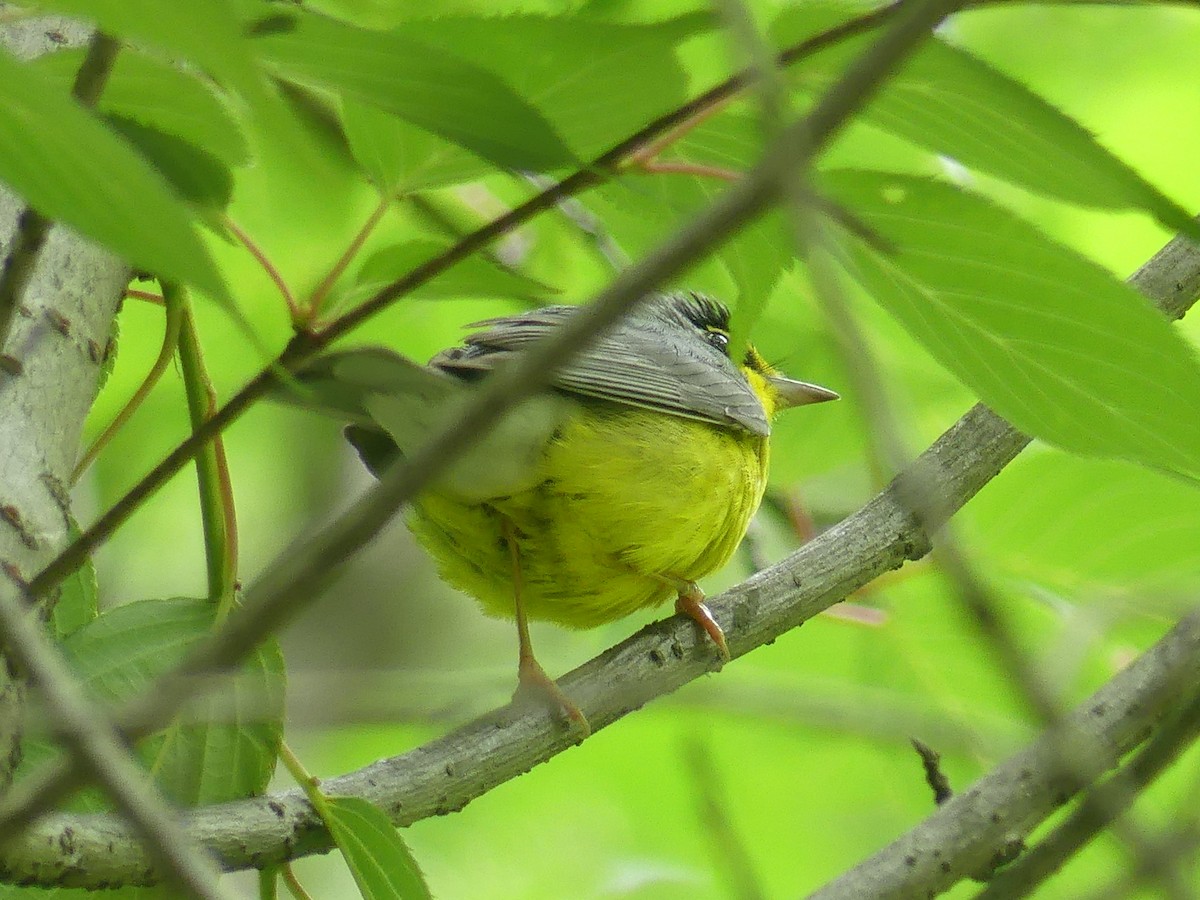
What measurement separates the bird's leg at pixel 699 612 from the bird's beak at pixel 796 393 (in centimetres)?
112

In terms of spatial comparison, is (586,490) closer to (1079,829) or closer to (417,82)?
(417,82)

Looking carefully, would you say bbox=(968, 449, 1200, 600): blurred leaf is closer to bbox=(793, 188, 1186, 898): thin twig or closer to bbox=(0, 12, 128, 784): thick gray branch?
bbox=(0, 12, 128, 784): thick gray branch

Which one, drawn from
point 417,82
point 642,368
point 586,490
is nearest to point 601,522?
point 586,490

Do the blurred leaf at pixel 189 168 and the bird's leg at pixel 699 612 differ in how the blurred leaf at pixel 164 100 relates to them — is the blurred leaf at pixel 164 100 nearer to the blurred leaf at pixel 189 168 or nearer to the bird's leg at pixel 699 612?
the blurred leaf at pixel 189 168

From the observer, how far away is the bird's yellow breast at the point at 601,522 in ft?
11.2

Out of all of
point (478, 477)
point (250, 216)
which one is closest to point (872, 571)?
point (478, 477)

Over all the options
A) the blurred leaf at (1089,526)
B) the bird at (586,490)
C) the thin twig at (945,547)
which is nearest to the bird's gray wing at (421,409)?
the bird at (586,490)

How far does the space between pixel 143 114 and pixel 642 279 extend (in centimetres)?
119

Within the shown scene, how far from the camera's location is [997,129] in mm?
1618

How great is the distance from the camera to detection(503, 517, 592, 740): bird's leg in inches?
97.3

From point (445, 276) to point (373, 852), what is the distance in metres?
0.86

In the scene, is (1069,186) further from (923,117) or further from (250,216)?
(250,216)

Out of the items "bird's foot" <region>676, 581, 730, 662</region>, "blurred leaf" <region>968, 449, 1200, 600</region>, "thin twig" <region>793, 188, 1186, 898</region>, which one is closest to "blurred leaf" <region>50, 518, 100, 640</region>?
"bird's foot" <region>676, 581, 730, 662</region>

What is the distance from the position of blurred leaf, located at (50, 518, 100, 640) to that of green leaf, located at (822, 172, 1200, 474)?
1.30 m
